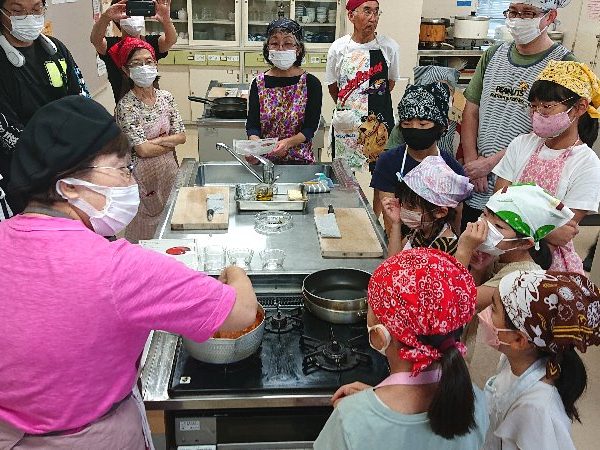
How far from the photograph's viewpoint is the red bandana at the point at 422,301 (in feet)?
3.38

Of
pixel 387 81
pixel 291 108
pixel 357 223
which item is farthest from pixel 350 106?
pixel 357 223

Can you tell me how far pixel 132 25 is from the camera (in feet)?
10.2

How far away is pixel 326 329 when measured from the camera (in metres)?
1.60

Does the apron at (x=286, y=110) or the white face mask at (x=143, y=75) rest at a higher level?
the white face mask at (x=143, y=75)

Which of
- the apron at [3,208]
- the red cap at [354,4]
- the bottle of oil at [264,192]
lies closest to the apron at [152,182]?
the bottle of oil at [264,192]

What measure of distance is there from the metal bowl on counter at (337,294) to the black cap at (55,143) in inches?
31.9

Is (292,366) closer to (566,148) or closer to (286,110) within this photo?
(566,148)

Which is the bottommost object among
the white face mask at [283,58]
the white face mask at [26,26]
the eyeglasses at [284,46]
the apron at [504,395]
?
the apron at [504,395]

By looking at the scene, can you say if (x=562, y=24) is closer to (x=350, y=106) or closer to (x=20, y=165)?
(x=350, y=106)

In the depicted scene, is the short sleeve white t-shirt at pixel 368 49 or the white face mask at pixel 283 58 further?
the short sleeve white t-shirt at pixel 368 49

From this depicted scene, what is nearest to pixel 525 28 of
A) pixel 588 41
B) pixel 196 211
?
pixel 196 211

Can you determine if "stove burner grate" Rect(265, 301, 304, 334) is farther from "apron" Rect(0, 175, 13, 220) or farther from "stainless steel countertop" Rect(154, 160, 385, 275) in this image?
"apron" Rect(0, 175, 13, 220)

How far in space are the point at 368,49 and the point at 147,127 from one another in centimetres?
140

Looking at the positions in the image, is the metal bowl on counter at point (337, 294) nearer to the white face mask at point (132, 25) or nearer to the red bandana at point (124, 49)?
the red bandana at point (124, 49)
